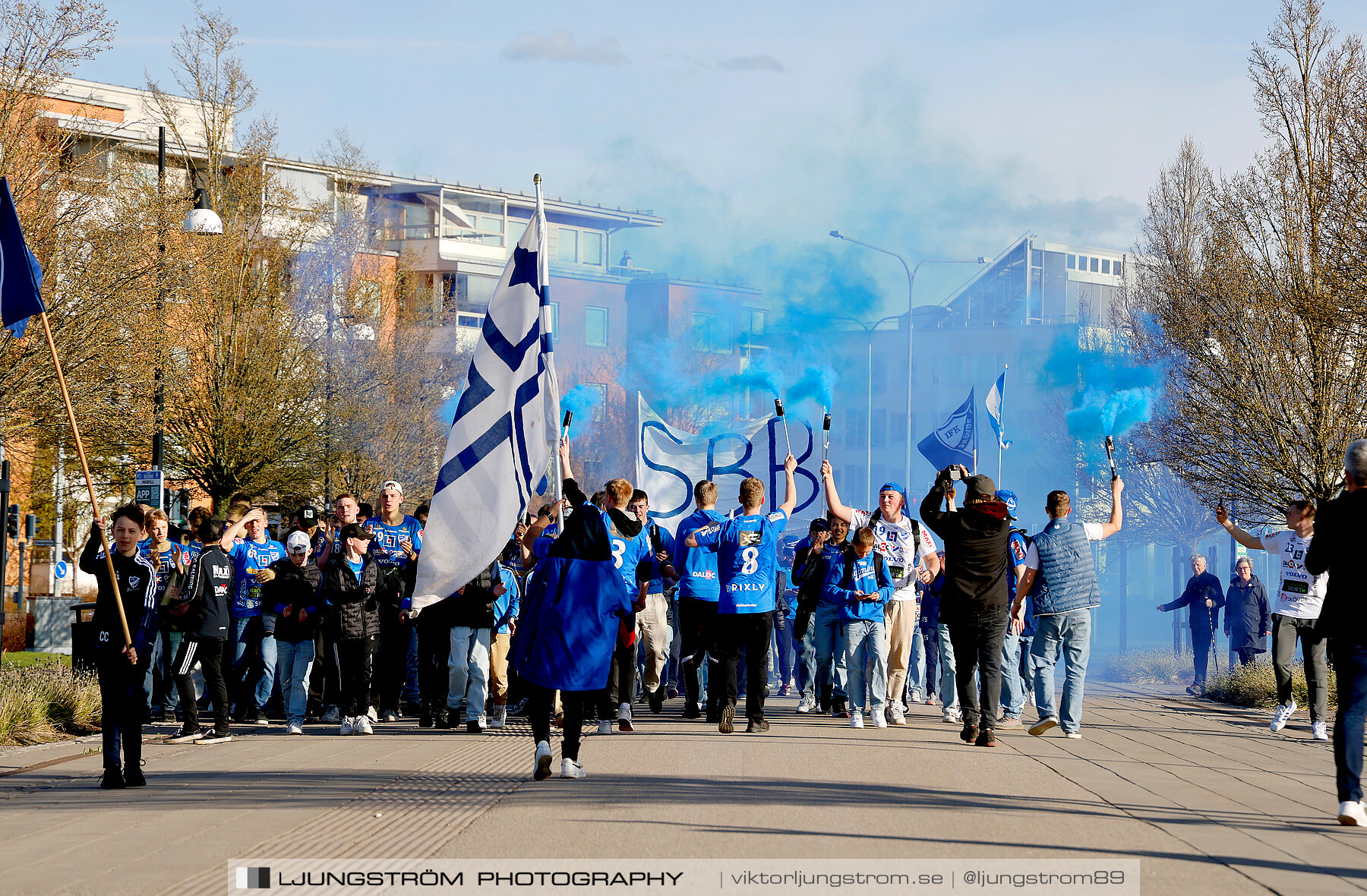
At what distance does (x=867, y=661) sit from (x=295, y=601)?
4.98 m

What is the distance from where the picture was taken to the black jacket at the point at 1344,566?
7.37 meters

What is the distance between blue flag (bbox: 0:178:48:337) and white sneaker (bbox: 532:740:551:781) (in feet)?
15.1

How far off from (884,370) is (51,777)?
58541 millimetres

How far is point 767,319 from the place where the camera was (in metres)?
57.9

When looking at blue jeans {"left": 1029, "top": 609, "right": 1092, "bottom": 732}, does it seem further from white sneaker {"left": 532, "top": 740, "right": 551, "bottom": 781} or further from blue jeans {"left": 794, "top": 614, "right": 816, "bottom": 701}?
white sneaker {"left": 532, "top": 740, "right": 551, "bottom": 781}

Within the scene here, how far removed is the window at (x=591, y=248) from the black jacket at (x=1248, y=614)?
5446 centimetres

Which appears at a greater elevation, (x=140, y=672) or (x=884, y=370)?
(x=884, y=370)

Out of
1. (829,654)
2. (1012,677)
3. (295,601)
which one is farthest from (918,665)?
(295,601)

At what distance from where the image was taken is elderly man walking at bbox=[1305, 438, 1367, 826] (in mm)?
7227

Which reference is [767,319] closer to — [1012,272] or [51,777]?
[1012,272]

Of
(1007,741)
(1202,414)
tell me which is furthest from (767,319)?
(1007,741)

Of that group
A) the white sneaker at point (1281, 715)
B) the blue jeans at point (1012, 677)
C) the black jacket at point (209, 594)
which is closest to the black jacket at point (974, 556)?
the blue jeans at point (1012, 677)

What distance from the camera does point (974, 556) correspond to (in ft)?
35.1

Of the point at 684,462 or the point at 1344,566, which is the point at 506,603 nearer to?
the point at 1344,566
